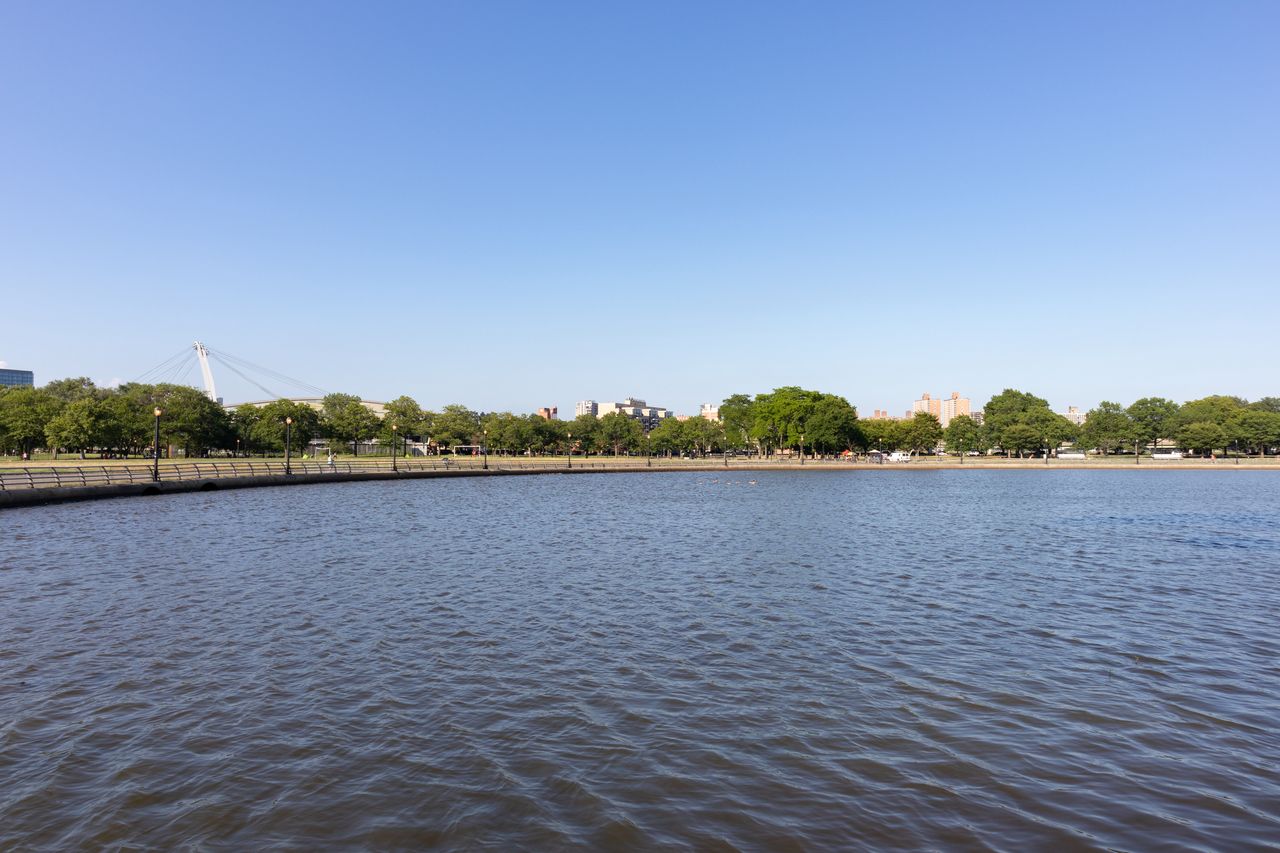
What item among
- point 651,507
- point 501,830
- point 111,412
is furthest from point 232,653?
point 111,412

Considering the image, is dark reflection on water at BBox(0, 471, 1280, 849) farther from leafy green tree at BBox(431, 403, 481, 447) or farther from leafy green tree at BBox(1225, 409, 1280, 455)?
leafy green tree at BBox(1225, 409, 1280, 455)

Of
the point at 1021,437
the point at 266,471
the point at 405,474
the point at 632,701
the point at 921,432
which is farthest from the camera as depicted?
the point at 921,432

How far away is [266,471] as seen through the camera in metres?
74.1

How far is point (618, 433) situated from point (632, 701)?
179m

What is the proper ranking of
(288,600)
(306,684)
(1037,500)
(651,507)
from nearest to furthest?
(306,684) < (288,600) < (651,507) < (1037,500)

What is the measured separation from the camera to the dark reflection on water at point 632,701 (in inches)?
293

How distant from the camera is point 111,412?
10538 centimetres

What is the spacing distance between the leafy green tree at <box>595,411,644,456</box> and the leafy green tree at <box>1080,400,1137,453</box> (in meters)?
110

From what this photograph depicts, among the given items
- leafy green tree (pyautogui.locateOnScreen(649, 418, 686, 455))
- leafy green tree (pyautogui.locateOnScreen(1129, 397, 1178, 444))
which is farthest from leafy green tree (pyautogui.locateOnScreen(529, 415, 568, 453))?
leafy green tree (pyautogui.locateOnScreen(1129, 397, 1178, 444))

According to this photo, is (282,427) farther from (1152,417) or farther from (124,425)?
(1152,417)

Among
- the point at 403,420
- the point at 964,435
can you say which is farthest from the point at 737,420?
the point at 403,420

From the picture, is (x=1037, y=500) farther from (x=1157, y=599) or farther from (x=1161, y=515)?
(x=1157, y=599)

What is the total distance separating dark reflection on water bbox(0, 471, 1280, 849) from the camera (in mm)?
7434

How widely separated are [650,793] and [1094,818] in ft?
15.7
